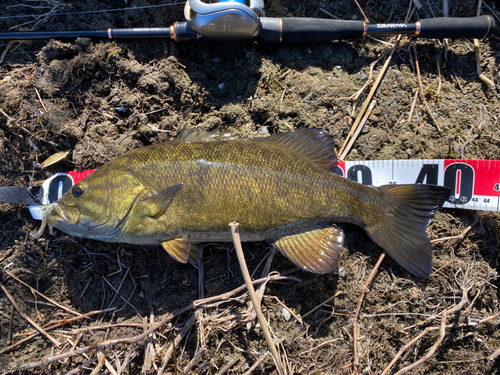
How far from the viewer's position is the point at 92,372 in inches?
102

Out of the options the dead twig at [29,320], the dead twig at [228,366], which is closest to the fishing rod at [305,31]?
the dead twig at [29,320]

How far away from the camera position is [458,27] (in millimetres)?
2941

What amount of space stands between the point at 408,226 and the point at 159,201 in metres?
2.05

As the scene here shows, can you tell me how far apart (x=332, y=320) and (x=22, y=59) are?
12.3 feet

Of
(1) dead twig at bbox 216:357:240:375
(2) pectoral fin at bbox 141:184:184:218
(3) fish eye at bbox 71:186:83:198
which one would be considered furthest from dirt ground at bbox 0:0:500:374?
(2) pectoral fin at bbox 141:184:184:218

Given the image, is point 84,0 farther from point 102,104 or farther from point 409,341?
point 409,341

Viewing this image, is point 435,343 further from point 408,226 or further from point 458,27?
point 458,27

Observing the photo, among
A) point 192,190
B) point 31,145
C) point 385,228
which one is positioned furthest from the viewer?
point 31,145

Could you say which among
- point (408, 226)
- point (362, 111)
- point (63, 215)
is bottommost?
point (408, 226)

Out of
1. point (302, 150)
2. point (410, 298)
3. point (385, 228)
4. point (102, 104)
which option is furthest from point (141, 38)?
point (410, 298)

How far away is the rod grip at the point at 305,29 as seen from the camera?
292cm

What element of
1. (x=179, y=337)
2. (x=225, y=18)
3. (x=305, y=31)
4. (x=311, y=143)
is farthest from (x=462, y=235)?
(x=225, y=18)

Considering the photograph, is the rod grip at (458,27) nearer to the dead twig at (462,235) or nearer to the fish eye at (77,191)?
the dead twig at (462,235)

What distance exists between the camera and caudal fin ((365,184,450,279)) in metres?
2.67
